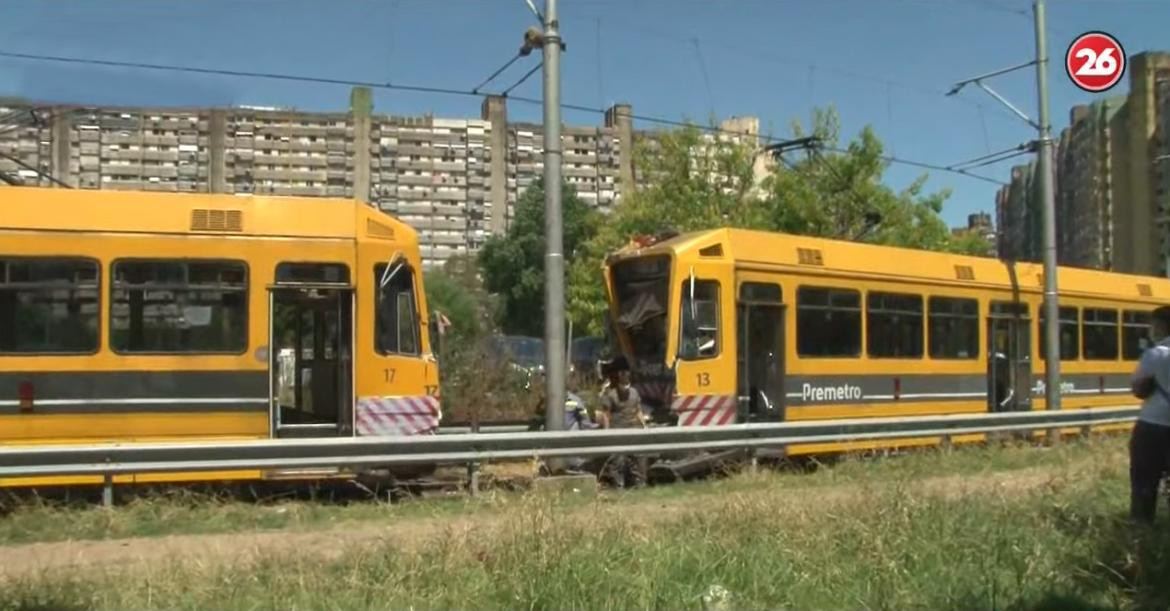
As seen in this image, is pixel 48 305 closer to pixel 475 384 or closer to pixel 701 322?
pixel 701 322

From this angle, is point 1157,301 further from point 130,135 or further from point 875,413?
point 130,135

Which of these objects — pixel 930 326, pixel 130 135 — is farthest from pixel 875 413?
pixel 130 135

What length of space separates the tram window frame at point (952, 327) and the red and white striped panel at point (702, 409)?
14.8 ft

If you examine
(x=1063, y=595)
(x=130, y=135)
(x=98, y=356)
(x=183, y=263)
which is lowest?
(x=1063, y=595)

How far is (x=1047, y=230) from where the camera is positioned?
60.3 feet

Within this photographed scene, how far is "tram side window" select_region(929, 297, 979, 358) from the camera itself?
633 inches

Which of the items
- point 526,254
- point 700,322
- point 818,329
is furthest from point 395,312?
point 526,254

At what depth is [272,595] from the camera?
5770 millimetres

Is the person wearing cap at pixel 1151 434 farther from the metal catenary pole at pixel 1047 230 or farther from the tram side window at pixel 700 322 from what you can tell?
the metal catenary pole at pixel 1047 230

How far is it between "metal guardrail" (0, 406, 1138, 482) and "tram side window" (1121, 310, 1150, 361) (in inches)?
339

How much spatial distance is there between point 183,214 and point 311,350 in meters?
2.04

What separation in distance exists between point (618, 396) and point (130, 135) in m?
18.9

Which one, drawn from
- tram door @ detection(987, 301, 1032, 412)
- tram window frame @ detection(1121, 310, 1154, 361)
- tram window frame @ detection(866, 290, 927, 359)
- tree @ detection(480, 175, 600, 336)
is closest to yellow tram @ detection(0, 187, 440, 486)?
tram window frame @ detection(866, 290, 927, 359)

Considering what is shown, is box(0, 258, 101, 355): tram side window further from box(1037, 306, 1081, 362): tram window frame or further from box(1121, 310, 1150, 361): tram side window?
box(1121, 310, 1150, 361): tram side window
